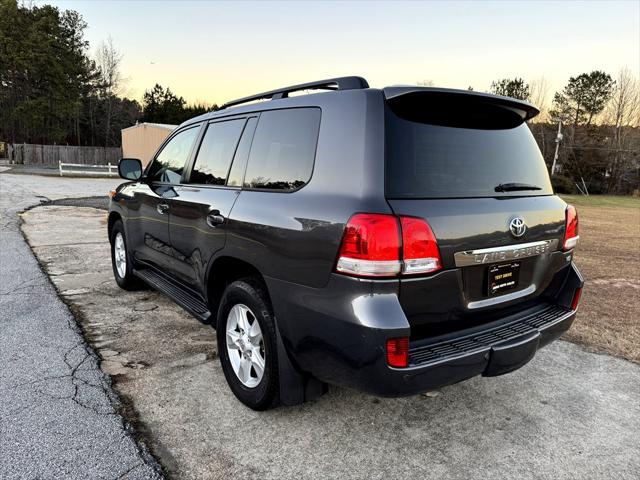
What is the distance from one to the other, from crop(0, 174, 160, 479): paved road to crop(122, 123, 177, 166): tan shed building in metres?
25.4

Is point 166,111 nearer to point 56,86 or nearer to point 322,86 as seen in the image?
point 56,86

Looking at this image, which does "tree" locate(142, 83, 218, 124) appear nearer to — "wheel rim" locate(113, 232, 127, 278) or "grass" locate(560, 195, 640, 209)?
"grass" locate(560, 195, 640, 209)

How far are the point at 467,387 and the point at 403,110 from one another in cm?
209

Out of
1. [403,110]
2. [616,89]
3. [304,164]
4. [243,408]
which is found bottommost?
[243,408]

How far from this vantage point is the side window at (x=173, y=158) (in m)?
3.90

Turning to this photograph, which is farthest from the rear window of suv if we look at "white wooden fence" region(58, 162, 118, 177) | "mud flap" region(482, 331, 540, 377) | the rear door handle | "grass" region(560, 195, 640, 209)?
"grass" region(560, 195, 640, 209)

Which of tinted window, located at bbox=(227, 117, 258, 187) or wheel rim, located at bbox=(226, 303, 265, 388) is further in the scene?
tinted window, located at bbox=(227, 117, 258, 187)

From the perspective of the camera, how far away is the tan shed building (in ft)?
95.8

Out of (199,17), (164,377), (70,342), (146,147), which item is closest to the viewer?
(164,377)

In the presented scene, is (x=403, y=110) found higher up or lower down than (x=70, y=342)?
higher up

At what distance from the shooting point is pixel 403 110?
230cm

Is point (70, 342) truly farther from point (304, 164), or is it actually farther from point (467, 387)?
point (467, 387)

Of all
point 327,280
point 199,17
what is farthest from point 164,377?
point 199,17

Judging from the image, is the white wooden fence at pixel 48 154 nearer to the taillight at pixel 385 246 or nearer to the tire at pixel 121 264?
the tire at pixel 121 264
